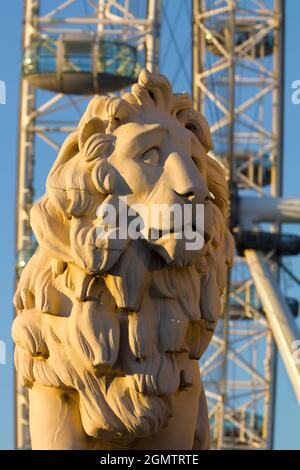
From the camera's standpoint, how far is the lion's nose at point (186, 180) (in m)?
5.53

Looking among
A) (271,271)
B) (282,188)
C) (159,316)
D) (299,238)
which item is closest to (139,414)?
(159,316)

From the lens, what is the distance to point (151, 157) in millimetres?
5676

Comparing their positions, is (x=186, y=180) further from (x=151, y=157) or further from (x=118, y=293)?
(x=118, y=293)

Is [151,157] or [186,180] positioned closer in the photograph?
[186,180]

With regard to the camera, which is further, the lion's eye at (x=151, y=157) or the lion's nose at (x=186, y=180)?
the lion's eye at (x=151, y=157)

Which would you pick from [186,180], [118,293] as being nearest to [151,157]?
[186,180]

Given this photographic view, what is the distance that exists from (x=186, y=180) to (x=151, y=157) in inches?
7.7

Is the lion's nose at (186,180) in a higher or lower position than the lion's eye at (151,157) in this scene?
lower

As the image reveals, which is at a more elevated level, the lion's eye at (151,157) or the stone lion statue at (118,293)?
the lion's eye at (151,157)

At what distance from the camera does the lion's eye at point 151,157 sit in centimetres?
566

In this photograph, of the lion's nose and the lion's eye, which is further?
the lion's eye

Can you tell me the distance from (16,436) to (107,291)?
1887 cm

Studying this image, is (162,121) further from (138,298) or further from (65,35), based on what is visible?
(65,35)

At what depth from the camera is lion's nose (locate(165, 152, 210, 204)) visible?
5.53m
